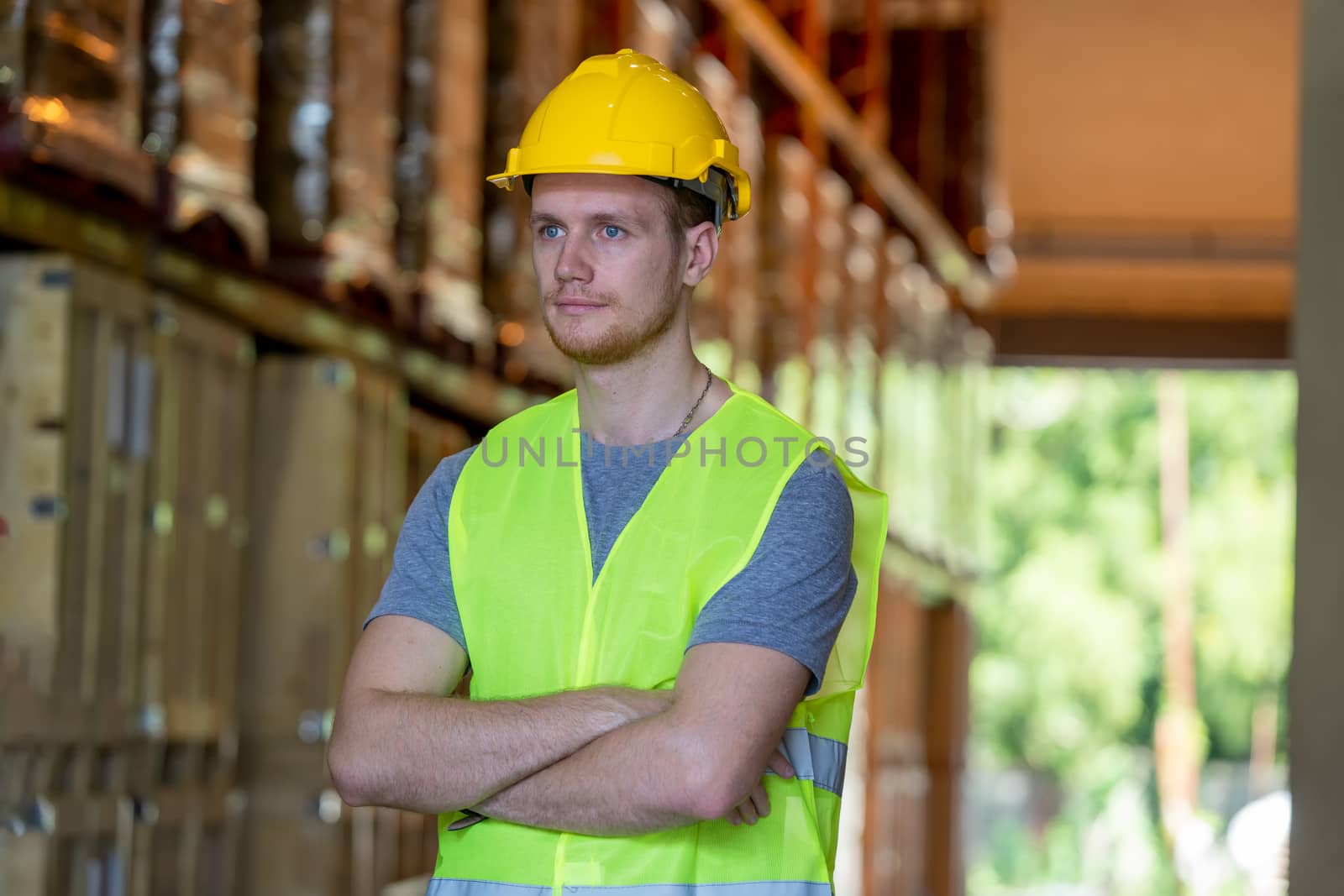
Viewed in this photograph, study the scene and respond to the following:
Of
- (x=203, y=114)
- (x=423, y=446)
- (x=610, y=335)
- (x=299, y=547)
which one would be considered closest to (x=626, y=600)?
(x=610, y=335)

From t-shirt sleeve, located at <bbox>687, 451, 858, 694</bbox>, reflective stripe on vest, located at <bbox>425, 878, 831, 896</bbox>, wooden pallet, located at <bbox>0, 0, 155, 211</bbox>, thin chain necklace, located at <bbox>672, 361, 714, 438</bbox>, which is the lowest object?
reflective stripe on vest, located at <bbox>425, 878, 831, 896</bbox>

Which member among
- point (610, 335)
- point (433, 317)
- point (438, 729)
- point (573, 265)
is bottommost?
point (438, 729)

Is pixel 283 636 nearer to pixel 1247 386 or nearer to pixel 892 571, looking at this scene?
pixel 892 571

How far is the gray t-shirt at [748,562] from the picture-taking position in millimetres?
2816

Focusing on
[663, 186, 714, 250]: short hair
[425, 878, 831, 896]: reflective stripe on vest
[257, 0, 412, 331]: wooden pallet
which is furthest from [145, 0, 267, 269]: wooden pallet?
[425, 878, 831, 896]: reflective stripe on vest

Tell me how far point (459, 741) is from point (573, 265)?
0.78 m

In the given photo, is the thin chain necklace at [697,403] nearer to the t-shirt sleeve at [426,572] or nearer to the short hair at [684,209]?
the short hair at [684,209]

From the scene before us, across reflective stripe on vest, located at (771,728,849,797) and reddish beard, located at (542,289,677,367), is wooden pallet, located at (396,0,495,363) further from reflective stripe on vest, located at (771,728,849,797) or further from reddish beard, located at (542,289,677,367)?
reflective stripe on vest, located at (771,728,849,797)

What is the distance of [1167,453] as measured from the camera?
1607 inches

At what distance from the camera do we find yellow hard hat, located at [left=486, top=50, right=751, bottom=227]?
120 inches

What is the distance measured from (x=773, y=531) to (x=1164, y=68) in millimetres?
17852

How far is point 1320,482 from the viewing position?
12.2ft

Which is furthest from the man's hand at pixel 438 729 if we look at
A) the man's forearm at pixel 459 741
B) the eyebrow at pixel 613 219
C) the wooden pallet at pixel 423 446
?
the wooden pallet at pixel 423 446

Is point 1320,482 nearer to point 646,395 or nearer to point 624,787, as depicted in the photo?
point 646,395
